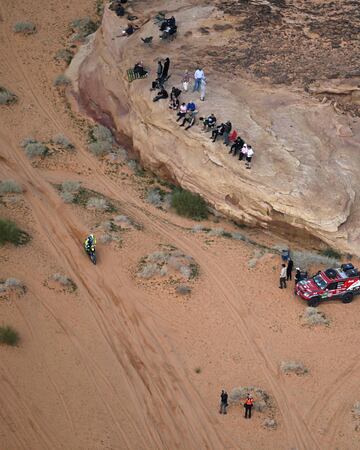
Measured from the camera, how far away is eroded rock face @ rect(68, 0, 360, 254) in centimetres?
3322

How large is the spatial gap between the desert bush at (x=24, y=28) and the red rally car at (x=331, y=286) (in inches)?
974

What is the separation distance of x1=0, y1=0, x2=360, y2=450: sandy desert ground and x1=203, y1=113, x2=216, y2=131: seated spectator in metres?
4.12

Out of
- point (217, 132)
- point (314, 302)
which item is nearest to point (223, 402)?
point (314, 302)

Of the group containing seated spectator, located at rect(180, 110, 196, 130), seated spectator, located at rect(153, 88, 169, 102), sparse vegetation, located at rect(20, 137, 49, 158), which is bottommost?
sparse vegetation, located at rect(20, 137, 49, 158)

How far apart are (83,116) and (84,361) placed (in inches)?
687

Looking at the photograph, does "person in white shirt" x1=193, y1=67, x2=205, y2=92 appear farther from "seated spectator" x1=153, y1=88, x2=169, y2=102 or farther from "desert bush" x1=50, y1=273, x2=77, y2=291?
"desert bush" x1=50, y1=273, x2=77, y2=291

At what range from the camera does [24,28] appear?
46469mm

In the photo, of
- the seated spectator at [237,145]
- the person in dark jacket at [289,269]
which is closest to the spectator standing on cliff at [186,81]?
the seated spectator at [237,145]

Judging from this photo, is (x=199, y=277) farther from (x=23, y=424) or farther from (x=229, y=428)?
(x=23, y=424)

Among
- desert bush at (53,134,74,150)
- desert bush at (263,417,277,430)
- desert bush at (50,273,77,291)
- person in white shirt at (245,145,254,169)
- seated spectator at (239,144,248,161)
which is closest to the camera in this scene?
desert bush at (263,417,277,430)

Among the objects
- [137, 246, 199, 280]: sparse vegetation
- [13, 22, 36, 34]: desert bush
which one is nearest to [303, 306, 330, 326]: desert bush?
[137, 246, 199, 280]: sparse vegetation

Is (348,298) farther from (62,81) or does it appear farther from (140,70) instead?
(62,81)

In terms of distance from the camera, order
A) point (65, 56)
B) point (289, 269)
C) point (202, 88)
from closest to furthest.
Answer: point (289, 269) → point (202, 88) → point (65, 56)

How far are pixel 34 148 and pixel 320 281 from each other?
1517 cm
